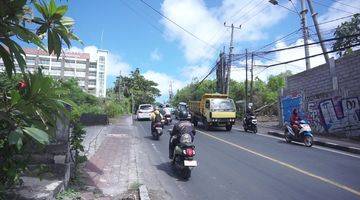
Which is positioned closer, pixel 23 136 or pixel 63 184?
pixel 23 136

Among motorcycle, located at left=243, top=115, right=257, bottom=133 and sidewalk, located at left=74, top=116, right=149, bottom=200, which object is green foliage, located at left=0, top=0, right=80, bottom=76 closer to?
sidewalk, located at left=74, top=116, right=149, bottom=200

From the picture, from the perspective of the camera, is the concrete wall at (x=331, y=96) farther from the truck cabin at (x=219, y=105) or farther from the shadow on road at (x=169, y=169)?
the shadow on road at (x=169, y=169)

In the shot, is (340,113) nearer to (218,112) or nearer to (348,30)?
(218,112)

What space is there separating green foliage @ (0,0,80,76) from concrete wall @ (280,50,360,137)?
66.8 ft

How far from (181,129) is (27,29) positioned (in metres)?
7.72

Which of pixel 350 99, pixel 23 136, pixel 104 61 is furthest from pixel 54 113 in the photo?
pixel 104 61

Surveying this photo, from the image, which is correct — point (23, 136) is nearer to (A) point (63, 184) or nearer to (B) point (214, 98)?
(A) point (63, 184)

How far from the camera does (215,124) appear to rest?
88.6 ft

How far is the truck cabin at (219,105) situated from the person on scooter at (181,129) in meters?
16.1

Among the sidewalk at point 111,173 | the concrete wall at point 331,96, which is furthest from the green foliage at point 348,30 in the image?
the sidewalk at point 111,173

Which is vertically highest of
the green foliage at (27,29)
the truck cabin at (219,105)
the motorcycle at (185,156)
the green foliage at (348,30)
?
the green foliage at (348,30)

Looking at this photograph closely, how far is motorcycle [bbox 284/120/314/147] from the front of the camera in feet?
56.2

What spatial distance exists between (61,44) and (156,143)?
1529cm

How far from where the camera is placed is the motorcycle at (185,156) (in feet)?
30.9
